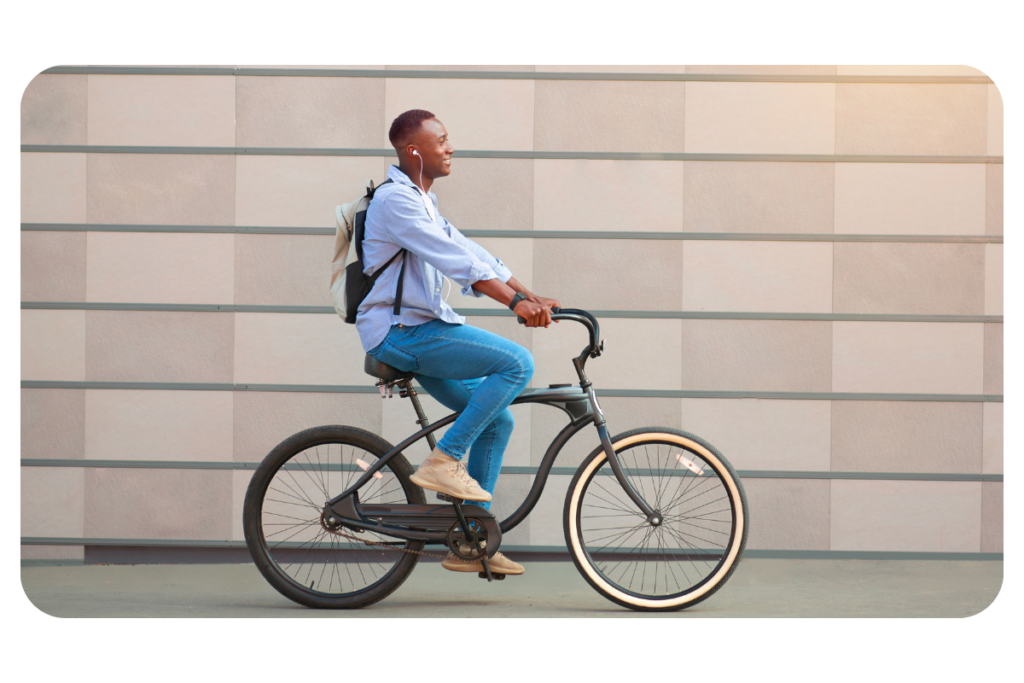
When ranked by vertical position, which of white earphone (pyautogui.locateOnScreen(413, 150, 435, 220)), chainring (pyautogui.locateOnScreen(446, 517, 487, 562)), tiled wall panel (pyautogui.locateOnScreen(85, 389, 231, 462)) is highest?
white earphone (pyautogui.locateOnScreen(413, 150, 435, 220))

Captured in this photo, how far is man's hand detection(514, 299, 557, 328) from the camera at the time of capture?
3322 mm

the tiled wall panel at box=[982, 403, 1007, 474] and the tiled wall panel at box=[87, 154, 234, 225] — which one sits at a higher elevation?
the tiled wall panel at box=[87, 154, 234, 225]

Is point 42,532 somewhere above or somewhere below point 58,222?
below

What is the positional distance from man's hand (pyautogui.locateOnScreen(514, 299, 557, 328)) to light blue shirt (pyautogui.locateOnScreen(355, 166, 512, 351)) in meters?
0.19

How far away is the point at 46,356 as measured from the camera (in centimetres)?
459

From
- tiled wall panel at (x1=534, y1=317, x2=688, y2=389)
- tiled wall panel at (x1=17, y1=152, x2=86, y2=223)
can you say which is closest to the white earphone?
tiled wall panel at (x1=534, y1=317, x2=688, y2=389)

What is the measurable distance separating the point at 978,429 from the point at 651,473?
1.87 m

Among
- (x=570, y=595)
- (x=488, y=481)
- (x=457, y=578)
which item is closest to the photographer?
(x=488, y=481)

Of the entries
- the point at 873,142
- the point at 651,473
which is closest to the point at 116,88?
the point at 651,473

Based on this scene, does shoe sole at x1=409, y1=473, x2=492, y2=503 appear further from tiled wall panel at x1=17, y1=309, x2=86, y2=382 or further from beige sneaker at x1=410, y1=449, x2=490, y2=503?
tiled wall panel at x1=17, y1=309, x2=86, y2=382

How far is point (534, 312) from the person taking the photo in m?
3.32

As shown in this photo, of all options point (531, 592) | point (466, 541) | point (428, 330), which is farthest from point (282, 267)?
point (531, 592)

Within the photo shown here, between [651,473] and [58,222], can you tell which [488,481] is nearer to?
[651,473]

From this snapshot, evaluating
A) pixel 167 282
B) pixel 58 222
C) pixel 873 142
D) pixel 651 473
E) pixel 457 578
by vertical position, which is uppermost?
pixel 873 142
